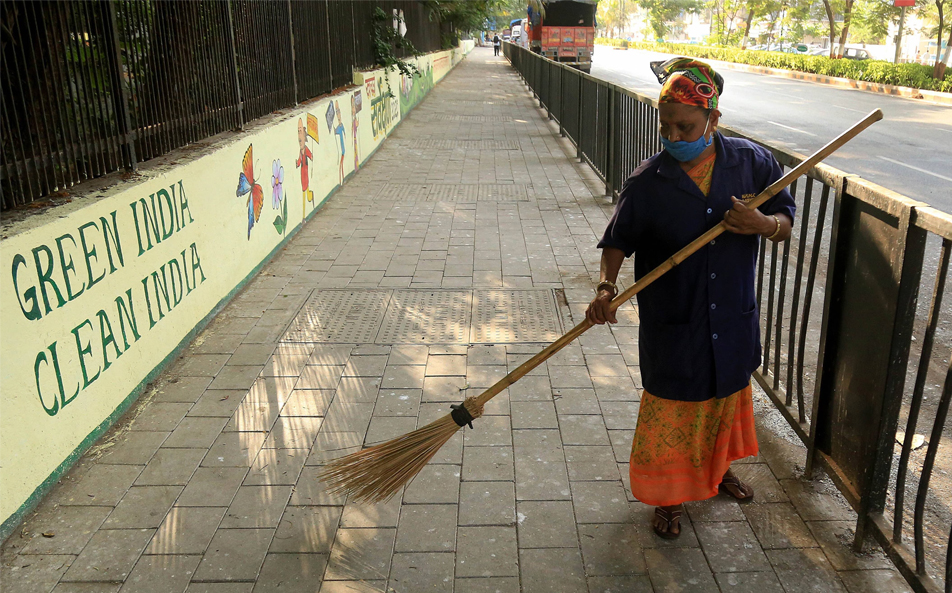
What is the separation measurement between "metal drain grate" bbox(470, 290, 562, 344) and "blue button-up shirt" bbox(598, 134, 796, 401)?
202cm

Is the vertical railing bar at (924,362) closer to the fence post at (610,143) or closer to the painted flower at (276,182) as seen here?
the painted flower at (276,182)

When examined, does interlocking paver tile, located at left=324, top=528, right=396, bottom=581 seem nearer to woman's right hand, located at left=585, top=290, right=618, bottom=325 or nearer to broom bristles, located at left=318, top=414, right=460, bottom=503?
broom bristles, located at left=318, top=414, right=460, bottom=503

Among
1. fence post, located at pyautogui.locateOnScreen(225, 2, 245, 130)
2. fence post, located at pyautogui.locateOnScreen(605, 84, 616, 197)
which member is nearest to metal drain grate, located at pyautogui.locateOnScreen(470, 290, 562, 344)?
fence post, located at pyautogui.locateOnScreen(225, 2, 245, 130)

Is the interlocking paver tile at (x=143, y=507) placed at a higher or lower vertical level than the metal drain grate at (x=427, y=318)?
lower

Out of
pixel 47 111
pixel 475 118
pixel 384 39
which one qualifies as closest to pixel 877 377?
pixel 47 111

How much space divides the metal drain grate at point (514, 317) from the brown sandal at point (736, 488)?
1.76 metres

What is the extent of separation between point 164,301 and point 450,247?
295 cm

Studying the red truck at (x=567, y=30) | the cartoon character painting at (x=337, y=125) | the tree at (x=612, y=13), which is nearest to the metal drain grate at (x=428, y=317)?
the cartoon character painting at (x=337, y=125)

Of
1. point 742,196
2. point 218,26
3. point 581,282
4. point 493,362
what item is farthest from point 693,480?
point 218,26

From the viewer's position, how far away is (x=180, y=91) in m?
5.44

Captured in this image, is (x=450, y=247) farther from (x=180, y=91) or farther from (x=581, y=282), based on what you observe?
(x=180, y=91)

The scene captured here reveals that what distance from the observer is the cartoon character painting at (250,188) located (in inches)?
Result: 228

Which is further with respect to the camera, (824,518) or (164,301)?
(164,301)

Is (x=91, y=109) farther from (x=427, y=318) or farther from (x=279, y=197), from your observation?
(x=279, y=197)
